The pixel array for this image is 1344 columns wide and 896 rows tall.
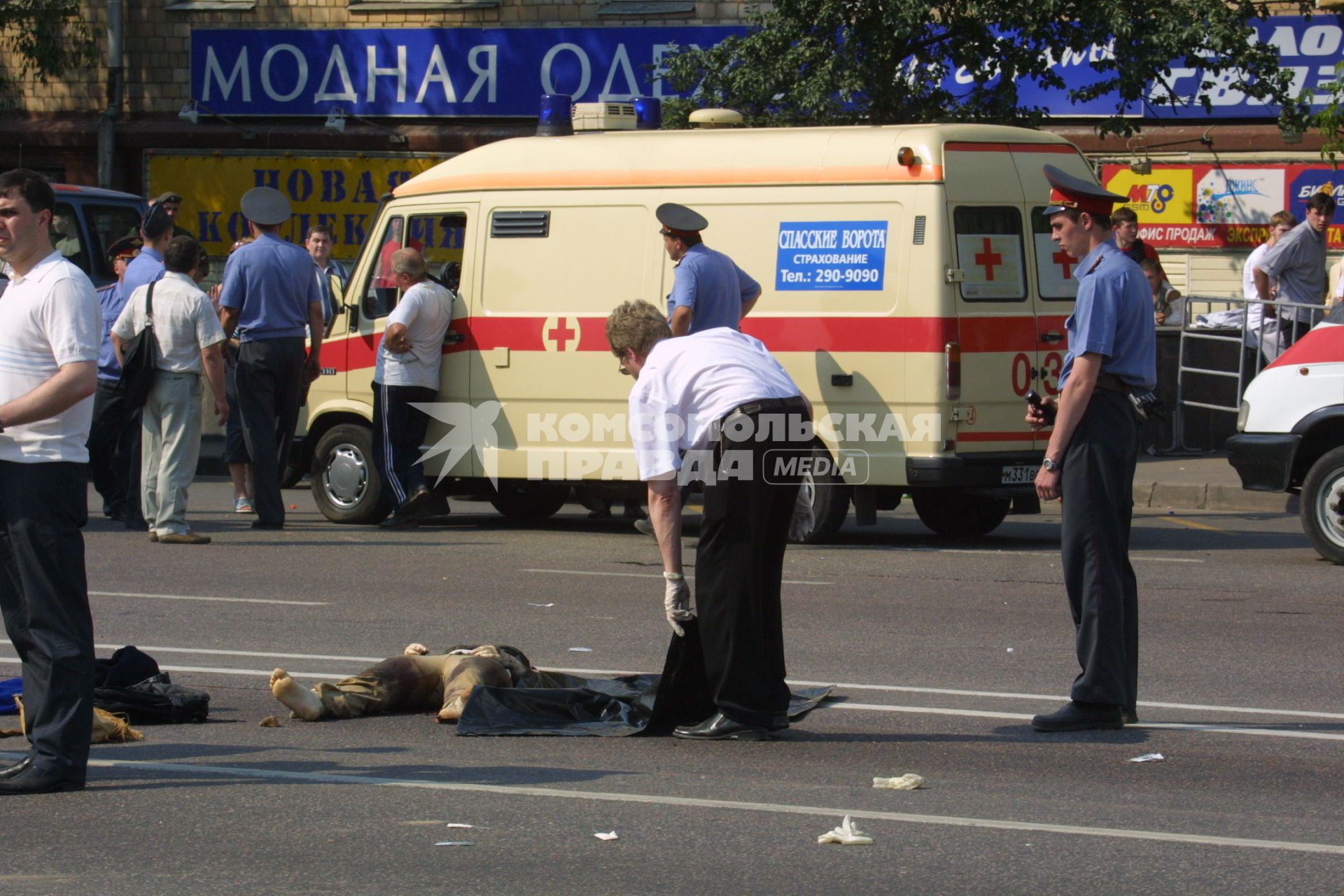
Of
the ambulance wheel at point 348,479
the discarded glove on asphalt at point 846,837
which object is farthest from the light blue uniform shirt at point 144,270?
the discarded glove on asphalt at point 846,837

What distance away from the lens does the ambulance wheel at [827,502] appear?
1259 centimetres

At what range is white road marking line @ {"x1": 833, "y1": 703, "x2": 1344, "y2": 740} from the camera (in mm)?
6891

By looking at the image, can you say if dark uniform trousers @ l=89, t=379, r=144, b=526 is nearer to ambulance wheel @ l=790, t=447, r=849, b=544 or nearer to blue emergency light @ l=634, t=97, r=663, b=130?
blue emergency light @ l=634, t=97, r=663, b=130

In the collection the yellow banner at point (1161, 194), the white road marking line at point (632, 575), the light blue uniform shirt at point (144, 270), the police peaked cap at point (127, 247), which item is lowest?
the white road marking line at point (632, 575)

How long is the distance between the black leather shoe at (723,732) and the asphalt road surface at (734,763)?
0.08 meters

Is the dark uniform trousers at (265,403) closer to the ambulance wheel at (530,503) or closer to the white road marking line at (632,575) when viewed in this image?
the ambulance wheel at (530,503)

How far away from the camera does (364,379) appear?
14.0 meters

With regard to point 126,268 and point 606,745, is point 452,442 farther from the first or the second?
point 606,745

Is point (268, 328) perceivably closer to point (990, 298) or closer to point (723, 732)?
point (990, 298)

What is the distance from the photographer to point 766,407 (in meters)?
6.64

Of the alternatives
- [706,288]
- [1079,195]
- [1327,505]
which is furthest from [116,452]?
[1079,195]

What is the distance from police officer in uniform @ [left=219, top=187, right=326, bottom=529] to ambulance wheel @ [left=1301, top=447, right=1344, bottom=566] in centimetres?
676

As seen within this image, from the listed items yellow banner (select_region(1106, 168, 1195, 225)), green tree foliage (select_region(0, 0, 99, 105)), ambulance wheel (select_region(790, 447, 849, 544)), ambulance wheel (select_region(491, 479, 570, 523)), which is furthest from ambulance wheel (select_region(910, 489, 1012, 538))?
green tree foliage (select_region(0, 0, 99, 105))

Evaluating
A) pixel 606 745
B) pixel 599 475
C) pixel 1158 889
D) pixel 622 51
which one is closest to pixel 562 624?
pixel 606 745
